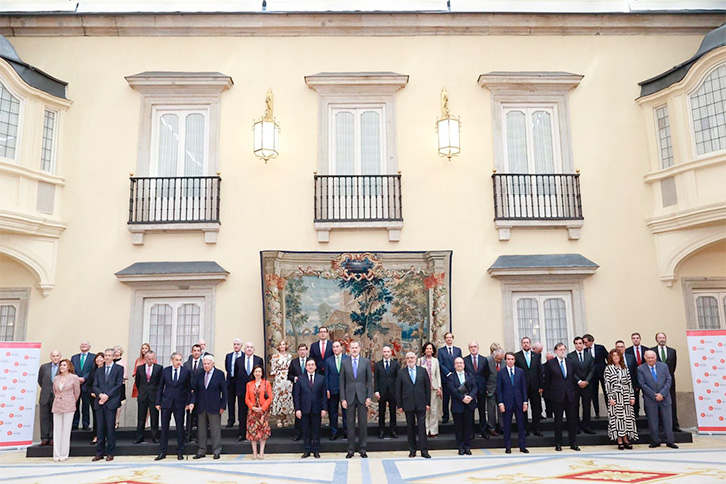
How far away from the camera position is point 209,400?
8.76 m

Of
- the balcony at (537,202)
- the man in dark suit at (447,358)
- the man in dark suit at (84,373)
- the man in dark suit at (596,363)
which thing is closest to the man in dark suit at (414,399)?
the man in dark suit at (447,358)

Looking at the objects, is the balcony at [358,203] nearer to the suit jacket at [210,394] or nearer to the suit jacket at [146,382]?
the suit jacket at [210,394]

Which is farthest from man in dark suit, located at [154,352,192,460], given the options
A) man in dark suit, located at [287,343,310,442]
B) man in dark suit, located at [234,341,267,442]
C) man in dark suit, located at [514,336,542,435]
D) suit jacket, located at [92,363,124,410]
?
man in dark suit, located at [514,336,542,435]

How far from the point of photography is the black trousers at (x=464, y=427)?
8805mm

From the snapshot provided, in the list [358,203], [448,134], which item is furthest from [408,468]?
[448,134]

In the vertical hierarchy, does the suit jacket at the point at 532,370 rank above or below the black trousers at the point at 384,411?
above

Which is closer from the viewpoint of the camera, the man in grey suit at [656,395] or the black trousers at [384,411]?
the man in grey suit at [656,395]

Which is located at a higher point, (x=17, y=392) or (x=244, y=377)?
(x=244, y=377)

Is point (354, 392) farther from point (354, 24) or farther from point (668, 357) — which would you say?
point (354, 24)

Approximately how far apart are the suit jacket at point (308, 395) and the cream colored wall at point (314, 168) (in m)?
2.35

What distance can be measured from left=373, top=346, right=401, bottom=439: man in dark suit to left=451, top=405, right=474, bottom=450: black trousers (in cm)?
113

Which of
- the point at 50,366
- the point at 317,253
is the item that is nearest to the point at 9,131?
the point at 50,366

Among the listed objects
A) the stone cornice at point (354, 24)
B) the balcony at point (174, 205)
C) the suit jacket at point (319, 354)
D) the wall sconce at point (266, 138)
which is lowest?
the suit jacket at point (319, 354)

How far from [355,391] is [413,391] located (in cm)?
86
